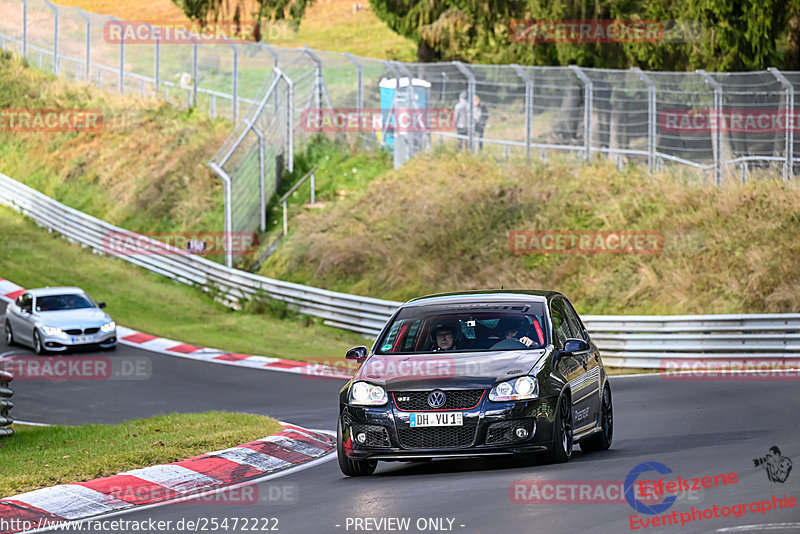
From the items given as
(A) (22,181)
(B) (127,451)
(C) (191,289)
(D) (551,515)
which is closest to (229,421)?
(B) (127,451)

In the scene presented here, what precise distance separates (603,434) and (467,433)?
2335 millimetres

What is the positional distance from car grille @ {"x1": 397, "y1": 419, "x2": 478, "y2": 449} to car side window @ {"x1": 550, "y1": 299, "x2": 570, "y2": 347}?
160 cm

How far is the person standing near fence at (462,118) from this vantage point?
3438cm

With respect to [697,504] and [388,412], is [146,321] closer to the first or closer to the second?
[388,412]

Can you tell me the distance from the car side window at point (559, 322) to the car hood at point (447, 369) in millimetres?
547

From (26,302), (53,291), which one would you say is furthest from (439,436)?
(53,291)

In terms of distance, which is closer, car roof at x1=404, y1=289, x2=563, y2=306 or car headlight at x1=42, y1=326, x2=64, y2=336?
car roof at x1=404, y1=289, x2=563, y2=306

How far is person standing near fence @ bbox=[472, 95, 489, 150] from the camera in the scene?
33650 mm

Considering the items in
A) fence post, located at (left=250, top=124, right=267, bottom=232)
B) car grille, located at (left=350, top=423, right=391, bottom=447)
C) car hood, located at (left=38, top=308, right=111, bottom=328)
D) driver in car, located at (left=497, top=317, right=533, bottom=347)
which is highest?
driver in car, located at (left=497, top=317, right=533, bottom=347)

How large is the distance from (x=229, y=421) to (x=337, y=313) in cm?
1494

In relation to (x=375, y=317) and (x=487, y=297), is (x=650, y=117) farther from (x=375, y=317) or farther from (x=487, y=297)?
(x=487, y=297)

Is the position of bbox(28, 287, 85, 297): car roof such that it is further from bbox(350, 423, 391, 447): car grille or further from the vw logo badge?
the vw logo badge

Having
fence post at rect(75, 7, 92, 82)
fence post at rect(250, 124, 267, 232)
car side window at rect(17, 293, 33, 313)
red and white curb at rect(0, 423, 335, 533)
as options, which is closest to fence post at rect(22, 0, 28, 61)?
fence post at rect(75, 7, 92, 82)

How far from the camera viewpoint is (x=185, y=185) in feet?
134
